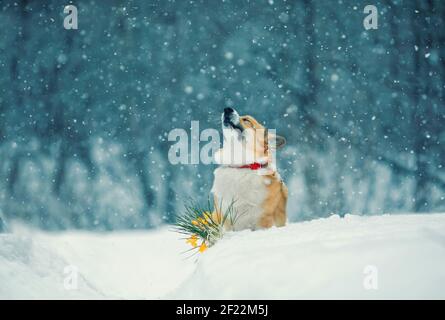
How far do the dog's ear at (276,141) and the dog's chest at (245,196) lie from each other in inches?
16.4

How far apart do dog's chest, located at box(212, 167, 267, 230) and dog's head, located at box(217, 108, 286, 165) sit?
153mm

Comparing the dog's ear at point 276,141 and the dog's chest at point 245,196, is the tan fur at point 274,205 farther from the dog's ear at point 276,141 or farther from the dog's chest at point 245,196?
the dog's ear at point 276,141

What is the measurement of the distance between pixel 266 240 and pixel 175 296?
633 mm

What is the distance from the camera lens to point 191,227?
2.99 m

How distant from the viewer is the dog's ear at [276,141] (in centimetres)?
337

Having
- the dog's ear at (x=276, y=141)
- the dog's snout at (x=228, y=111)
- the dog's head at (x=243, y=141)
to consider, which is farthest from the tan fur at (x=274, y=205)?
the dog's snout at (x=228, y=111)

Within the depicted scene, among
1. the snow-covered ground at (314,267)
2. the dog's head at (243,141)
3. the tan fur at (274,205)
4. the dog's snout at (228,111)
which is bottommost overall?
the snow-covered ground at (314,267)

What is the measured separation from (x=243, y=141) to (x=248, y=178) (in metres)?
0.36

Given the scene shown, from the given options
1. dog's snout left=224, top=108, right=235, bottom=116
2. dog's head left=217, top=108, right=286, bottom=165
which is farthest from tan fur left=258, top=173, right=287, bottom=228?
dog's snout left=224, top=108, right=235, bottom=116

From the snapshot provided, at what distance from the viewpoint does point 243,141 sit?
3.24 m

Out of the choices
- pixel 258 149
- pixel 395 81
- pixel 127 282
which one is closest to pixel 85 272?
pixel 127 282

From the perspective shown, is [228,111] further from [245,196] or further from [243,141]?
[245,196]

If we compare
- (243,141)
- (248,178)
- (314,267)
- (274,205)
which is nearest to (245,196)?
(248,178)
